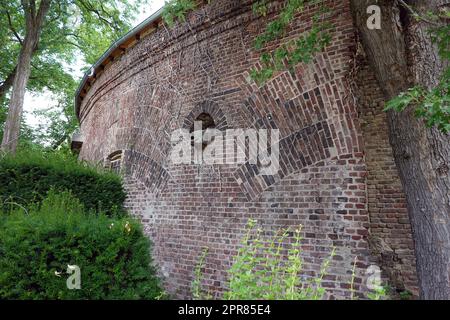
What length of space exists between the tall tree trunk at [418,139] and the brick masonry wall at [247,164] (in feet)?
3.13

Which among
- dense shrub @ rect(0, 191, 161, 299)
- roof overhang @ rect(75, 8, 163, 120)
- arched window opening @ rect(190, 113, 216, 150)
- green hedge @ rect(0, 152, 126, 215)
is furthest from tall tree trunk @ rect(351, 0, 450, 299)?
roof overhang @ rect(75, 8, 163, 120)

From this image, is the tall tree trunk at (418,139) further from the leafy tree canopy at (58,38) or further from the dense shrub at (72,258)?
the leafy tree canopy at (58,38)

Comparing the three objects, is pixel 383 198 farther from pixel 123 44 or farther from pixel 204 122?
pixel 123 44

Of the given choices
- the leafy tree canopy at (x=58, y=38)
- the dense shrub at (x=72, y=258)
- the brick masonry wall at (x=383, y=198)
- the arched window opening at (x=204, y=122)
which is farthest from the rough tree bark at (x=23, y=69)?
the brick masonry wall at (x=383, y=198)

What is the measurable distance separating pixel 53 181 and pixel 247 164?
13.7 feet

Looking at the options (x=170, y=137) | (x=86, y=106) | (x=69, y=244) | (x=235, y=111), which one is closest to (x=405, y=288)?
(x=235, y=111)

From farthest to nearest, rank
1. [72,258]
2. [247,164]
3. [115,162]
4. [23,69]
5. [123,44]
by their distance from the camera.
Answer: [23,69], [115,162], [123,44], [247,164], [72,258]

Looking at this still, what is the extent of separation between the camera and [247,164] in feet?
18.2

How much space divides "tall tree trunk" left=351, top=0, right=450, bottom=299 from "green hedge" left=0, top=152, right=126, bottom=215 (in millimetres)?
4903

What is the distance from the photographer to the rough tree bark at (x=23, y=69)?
36.4 feet

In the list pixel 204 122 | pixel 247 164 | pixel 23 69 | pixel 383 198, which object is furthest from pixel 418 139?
pixel 23 69

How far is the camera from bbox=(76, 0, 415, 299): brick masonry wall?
176 inches

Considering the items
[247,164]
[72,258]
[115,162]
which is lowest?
[72,258]

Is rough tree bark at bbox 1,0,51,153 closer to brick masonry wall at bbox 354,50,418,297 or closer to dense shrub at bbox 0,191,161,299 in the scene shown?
dense shrub at bbox 0,191,161,299
